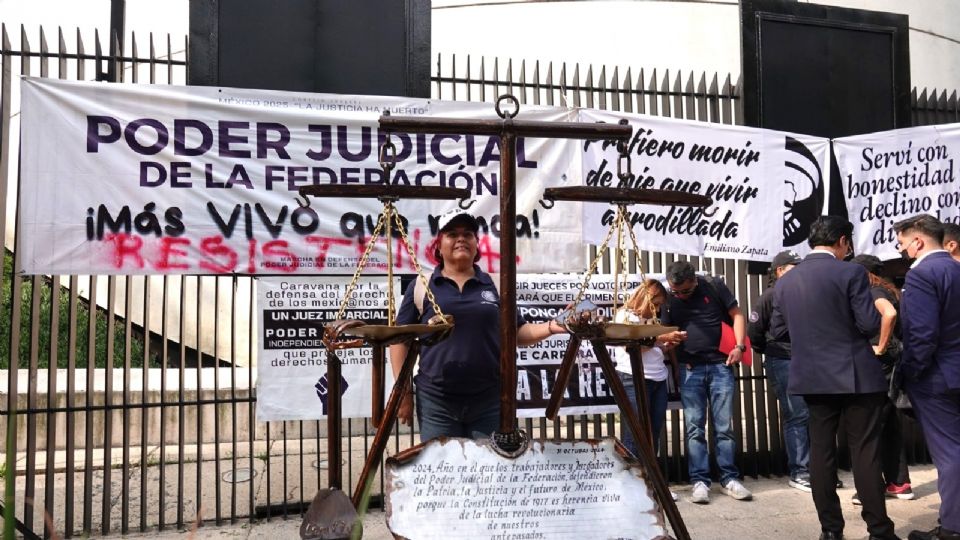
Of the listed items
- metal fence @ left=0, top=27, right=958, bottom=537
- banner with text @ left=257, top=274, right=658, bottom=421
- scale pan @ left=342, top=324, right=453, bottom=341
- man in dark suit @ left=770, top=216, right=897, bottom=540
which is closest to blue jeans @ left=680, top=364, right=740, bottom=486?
metal fence @ left=0, top=27, right=958, bottom=537

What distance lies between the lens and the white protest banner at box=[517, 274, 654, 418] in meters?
5.16

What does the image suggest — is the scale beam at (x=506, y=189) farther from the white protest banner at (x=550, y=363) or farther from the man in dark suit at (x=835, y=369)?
the white protest banner at (x=550, y=363)

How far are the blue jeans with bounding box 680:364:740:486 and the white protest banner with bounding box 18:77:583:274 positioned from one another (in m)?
1.40

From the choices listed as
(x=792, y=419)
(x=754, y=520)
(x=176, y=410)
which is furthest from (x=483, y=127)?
(x=176, y=410)

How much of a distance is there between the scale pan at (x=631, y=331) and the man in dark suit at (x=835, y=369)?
5.77 feet

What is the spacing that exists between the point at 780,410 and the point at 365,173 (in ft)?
12.3

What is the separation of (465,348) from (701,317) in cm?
253

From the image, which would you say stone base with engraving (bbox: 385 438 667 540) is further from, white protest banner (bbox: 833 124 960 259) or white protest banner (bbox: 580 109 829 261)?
white protest banner (bbox: 833 124 960 259)

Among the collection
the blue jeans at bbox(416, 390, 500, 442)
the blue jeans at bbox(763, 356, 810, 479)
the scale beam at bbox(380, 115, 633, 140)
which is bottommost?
the blue jeans at bbox(763, 356, 810, 479)

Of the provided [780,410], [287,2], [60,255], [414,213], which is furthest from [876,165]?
[60,255]

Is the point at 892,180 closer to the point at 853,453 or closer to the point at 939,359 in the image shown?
the point at 939,359

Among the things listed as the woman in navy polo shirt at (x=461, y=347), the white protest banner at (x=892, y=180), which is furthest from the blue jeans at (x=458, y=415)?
the white protest banner at (x=892, y=180)

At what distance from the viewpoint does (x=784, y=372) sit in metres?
5.32

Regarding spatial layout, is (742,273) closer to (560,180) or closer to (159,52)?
(560,180)
